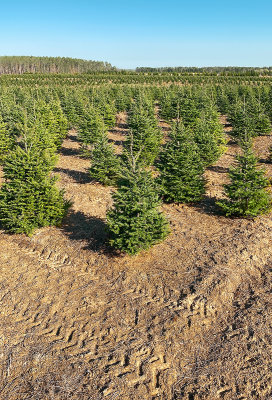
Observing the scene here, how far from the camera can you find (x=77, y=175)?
18453 mm

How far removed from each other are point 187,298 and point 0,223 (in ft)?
30.3

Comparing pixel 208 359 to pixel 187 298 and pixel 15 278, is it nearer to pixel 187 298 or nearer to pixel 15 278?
pixel 187 298

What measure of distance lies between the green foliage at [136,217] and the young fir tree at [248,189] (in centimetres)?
401

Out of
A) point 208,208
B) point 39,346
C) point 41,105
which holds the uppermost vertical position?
point 41,105

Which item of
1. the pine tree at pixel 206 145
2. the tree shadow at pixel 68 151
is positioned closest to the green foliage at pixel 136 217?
the pine tree at pixel 206 145

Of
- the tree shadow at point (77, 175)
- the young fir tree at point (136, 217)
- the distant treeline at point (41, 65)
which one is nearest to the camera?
the young fir tree at point (136, 217)

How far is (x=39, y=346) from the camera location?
6.98 meters

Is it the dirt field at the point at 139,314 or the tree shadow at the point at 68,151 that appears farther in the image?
the tree shadow at the point at 68,151

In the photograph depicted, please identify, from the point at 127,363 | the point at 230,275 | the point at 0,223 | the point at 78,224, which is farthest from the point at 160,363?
the point at 0,223

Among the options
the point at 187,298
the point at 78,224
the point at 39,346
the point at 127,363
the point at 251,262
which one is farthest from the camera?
the point at 78,224

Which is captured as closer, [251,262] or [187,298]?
[187,298]

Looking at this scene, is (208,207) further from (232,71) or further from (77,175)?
(232,71)

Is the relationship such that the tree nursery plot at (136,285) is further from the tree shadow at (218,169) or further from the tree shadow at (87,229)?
the tree shadow at (218,169)

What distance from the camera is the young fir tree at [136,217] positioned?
9.30 m
